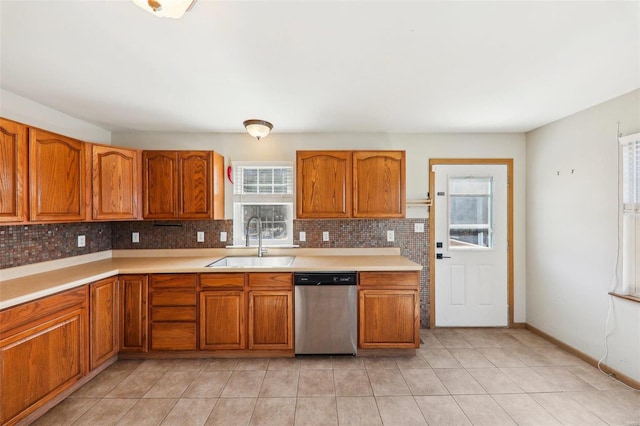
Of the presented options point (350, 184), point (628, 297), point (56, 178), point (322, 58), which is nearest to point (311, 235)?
point (350, 184)

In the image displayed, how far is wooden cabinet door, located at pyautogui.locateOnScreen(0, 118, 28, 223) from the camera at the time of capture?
1918 mm

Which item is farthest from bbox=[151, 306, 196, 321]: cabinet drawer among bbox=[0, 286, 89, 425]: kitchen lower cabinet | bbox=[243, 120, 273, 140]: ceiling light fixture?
bbox=[243, 120, 273, 140]: ceiling light fixture

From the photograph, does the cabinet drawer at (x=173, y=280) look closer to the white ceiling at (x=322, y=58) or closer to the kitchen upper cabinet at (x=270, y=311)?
the kitchen upper cabinet at (x=270, y=311)

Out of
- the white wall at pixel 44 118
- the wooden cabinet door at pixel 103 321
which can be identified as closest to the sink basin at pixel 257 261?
the wooden cabinet door at pixel 103 321

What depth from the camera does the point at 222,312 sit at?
2.69 m

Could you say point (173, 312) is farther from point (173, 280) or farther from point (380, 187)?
point (380, 187)

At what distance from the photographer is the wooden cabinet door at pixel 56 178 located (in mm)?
2119

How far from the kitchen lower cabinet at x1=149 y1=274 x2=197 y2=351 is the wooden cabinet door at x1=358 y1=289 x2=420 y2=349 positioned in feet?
5.28

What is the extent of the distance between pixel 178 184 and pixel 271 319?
5.60 ft

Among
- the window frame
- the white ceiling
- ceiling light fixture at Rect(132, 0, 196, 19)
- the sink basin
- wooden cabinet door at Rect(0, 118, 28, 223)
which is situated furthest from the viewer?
the sink basin

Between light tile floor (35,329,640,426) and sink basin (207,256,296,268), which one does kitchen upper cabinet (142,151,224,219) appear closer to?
sink basin (207,256,296,268)

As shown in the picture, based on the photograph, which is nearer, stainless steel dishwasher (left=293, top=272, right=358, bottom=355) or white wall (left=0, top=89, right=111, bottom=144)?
white wall (left=0, top=89, right=111, bottom=144)

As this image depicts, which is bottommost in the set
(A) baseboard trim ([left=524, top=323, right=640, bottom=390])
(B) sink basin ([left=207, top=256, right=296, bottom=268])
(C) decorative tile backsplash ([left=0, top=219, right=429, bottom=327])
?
(A) baseboard trim ([left=524, top=323, right=640, bottom=390])

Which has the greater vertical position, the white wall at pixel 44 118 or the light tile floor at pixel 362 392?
the white wall at pixel 44 118
